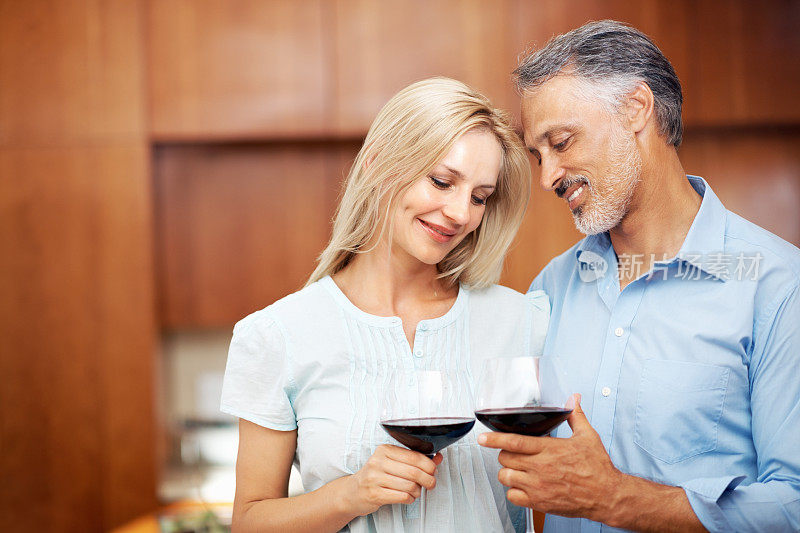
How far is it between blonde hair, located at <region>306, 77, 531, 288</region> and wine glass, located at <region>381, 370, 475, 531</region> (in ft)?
1.59

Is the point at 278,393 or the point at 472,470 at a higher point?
the point at 278,393

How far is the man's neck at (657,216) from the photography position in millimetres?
1640

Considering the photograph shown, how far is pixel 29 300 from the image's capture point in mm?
3680

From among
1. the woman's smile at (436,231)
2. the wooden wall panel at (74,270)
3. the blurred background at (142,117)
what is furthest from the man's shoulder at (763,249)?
the wooden wall panel at (74,270)

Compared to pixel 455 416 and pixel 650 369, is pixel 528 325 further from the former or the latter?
pixel 455 416

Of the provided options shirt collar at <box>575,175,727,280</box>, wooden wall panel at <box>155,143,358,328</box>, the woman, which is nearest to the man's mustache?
the woman

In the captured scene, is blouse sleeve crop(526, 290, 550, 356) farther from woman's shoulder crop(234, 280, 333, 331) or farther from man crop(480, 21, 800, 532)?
woman's shoulder crop(234, 280, 333, 331)

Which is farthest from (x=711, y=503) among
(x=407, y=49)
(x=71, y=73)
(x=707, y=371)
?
(x=71, y=73)

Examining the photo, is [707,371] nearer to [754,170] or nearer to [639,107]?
[639,107]

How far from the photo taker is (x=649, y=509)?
1347 mm

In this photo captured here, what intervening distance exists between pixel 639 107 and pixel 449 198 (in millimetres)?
485

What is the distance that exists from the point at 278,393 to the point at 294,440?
113 mm

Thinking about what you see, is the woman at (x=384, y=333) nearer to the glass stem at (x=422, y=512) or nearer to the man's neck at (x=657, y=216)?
the glass stem at (x=422, y=512)

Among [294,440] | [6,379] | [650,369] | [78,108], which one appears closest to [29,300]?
[6,379]
